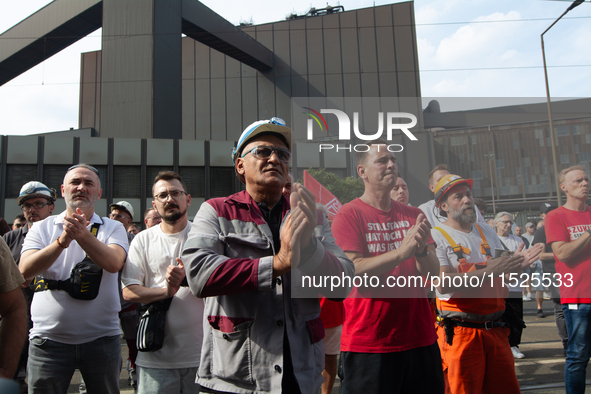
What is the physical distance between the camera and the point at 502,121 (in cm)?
264

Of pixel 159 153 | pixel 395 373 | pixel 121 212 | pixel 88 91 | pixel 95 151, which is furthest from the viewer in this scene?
pixel 88 91

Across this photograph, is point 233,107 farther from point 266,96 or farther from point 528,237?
point 528,237

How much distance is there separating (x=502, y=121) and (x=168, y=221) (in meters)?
2.41

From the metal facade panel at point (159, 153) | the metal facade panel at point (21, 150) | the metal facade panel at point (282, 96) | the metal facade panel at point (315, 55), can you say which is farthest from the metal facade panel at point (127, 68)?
the metal facade panel at point (315, 55)

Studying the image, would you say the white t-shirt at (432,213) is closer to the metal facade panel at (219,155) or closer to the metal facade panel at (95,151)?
the metal facade panel at (219,155)

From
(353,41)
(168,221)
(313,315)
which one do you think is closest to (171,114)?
(353,41)

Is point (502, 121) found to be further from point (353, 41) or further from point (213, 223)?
point (353, 41)

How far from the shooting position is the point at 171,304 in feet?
9.11

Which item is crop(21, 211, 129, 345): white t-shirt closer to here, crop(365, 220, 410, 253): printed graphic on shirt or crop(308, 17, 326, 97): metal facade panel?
crop(365, 220, 410, 253): printed graphic on shirt

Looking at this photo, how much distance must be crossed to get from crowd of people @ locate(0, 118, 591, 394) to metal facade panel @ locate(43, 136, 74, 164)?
20.9 meters

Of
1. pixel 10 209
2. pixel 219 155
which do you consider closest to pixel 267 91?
pixel 219 155

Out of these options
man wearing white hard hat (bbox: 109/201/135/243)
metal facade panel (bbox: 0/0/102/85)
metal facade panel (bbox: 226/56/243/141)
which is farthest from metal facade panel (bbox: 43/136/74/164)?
man wearing white hard hat (bbox: 109/201/135/243)

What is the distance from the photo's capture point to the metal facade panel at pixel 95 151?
69.1ft

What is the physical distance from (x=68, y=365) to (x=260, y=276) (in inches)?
71.3
